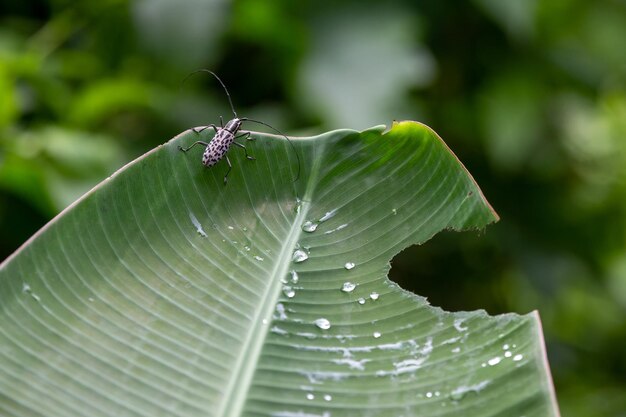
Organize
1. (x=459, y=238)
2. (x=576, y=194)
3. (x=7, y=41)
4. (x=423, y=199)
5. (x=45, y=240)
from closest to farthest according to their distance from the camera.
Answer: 1. (x=45, y=240)
2. (x=423, y=199)
3. (x=7, y=41)
4. (x=459, y=238)
5. (x=576, y=194)

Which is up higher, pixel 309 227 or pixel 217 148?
pixel 217 148

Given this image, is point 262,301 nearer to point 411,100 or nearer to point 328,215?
point 328,215

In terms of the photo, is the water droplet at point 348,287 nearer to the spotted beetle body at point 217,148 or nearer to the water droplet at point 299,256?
the water droplet at point 299,256

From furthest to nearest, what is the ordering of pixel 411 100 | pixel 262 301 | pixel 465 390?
pixel 411 100
pixel 262 301
pixel 465 390

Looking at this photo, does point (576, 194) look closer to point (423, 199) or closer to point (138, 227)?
point (423, 199)

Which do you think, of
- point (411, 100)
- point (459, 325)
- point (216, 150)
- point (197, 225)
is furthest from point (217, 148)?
point (411, 100)

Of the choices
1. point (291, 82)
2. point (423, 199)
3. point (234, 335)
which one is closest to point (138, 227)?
point (234, 335)
